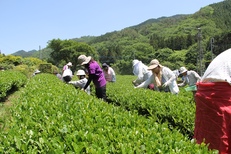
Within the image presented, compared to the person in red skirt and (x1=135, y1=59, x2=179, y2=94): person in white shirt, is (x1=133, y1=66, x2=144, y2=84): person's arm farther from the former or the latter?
the person in red skirt

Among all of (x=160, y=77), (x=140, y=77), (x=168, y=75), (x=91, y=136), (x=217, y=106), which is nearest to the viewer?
(x=217, y=106)

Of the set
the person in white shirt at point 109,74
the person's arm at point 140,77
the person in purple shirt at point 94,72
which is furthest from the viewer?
the person in white shirt at point 109,74

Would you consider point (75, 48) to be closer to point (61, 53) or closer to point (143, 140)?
point (61, 53)

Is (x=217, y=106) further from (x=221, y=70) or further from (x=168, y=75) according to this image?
(x=168, y=75)

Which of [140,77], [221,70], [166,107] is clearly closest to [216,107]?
[221,70]

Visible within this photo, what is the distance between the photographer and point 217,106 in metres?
2.85

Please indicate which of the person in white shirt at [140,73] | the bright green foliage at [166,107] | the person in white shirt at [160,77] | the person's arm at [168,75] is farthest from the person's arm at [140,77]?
the person's arm at [168,75]

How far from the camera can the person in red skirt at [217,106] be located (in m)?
2.83

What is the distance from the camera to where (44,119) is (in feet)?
13.6

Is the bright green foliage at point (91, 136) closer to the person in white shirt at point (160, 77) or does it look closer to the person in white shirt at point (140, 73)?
the person in white shirt at point (160, 77)

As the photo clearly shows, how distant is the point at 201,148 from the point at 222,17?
440 ft

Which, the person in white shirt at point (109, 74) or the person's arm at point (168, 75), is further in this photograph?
the person in white shirt at point (109, 74)

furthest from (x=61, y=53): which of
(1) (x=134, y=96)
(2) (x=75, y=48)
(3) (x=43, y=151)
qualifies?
(3) (x=43, y=151)

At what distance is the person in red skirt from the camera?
2.83m
